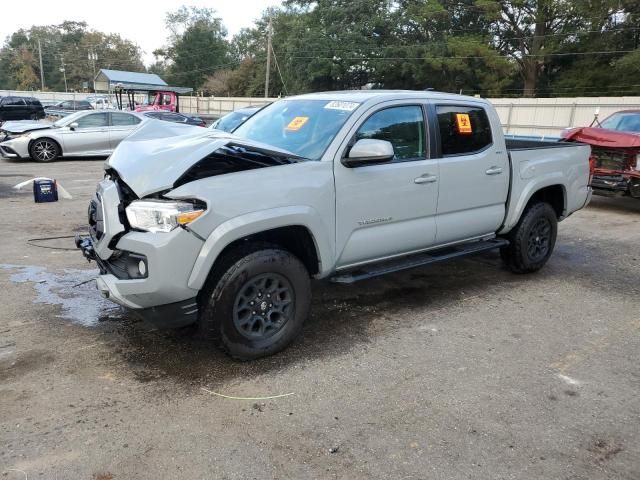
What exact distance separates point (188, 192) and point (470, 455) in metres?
2.20

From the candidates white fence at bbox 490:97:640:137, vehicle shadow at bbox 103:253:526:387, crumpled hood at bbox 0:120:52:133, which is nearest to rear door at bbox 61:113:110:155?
crumpled hood at bbox 0:120:52:133

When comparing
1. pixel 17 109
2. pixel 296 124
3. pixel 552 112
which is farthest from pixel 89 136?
pixel 552 112

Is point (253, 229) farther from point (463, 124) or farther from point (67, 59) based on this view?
point (67, 59)

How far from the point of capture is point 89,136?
14.6 m

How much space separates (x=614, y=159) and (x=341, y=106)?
709 centimetres

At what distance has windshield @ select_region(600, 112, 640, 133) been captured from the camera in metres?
10.1

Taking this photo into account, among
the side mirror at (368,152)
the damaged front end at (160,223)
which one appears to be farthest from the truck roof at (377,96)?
the damaged front end at (160,223)

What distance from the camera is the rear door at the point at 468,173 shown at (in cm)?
471

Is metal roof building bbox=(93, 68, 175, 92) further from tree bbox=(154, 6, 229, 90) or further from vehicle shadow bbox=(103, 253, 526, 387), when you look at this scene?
tree bbox=(154, 6, 229, 90)

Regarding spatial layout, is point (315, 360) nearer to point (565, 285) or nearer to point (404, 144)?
point (404, 144)

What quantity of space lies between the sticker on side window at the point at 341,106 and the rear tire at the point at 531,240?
249 centimetres

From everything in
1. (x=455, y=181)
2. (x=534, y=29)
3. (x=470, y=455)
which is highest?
(x=534, y=29)

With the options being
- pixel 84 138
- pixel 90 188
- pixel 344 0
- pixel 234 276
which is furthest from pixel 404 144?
pixel 344 0

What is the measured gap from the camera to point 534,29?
40.9 meters
